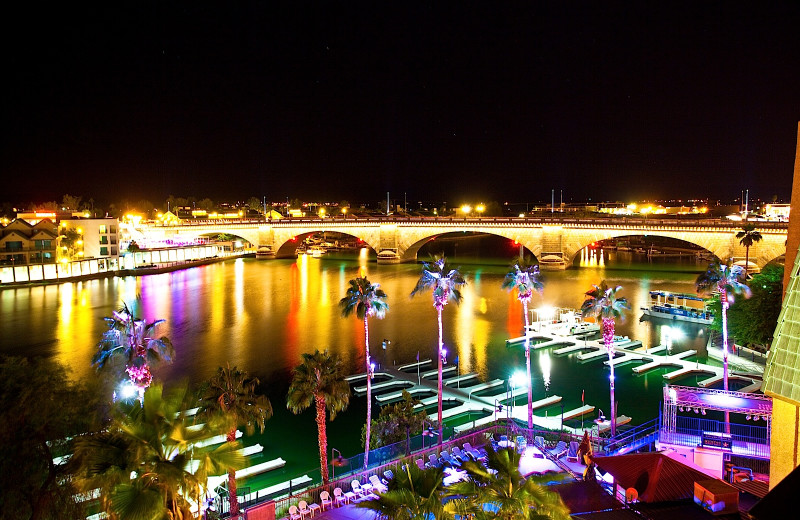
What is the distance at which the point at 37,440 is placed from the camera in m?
12.2

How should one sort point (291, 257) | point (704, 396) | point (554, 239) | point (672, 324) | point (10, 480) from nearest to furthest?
point (10, 480) < point (704, 396) < point (672, 324) < point (554, 239) < point (291, 257)

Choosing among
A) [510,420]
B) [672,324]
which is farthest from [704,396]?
[672,324]

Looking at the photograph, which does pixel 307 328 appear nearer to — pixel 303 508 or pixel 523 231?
pixel 303 508

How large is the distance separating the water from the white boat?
124 centimetres

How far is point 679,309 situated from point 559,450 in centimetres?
3404

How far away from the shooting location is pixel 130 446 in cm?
898

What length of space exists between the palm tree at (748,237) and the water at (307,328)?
694 cm

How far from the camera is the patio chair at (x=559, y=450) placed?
20812 mm

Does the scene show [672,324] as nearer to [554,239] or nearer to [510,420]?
[510,420]

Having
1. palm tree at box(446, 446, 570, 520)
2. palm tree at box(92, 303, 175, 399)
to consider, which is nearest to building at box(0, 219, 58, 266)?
palm tree at box(92, 303, 175, 399)

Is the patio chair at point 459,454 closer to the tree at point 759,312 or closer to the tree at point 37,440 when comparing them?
the tree at point 37,440

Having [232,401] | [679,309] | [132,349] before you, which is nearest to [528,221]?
[679,309]

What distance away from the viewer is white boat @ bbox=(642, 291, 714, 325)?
48.6 m

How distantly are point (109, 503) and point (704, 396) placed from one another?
63.1 ft
